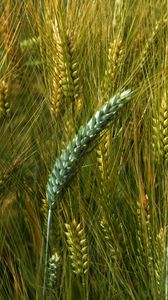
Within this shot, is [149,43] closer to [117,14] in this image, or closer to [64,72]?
[117,14]

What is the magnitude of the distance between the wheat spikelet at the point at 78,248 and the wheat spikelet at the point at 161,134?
205mm

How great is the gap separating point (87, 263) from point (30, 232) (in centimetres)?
25

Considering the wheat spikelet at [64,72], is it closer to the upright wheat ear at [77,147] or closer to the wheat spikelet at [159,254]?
the upright wheat ear at [77,147]

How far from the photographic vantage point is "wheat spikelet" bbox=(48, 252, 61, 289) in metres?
1.27

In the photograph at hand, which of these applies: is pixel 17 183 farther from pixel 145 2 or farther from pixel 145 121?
pixel 145 2

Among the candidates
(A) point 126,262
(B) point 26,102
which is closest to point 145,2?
(B) point 26,102

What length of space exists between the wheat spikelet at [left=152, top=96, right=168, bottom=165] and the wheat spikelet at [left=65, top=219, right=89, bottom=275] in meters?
0.21

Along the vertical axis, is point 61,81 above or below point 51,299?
above

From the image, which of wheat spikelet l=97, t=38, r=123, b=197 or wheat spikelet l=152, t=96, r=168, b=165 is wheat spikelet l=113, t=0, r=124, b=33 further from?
wheat spikelet l=152, t=96, r=168, b=165

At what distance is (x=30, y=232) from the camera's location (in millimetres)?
1521

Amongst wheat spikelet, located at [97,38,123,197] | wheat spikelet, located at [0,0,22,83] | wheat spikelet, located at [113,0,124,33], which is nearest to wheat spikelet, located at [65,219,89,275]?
wheat spikelet, located at [97,38,123,197]

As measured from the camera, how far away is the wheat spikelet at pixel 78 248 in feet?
4.23

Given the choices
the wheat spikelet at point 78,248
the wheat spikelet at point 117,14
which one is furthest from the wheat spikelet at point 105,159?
the wheat spikelet at point 117,14

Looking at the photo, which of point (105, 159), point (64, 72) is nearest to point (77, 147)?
point (105, 159)
